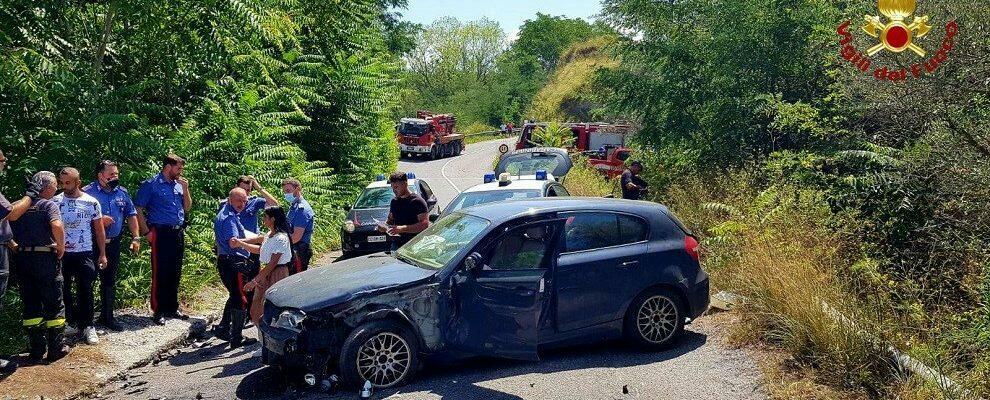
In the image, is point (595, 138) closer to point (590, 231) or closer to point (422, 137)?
point (422, 137)

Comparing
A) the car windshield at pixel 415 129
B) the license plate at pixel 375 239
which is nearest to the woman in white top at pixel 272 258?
the license plate at pixel 375 239

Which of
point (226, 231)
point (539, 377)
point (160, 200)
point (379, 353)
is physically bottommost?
point (539, 377)

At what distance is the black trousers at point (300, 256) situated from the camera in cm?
915

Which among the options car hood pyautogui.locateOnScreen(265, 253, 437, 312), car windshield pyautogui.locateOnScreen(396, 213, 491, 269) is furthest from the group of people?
car windshield pyautogui.locateOnScreen(396, 213, 491, 269)

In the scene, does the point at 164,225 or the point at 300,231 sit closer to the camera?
the point at 300,231

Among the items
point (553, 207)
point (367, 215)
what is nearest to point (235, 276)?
point (553, 207)

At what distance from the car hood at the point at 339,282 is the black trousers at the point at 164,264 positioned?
2560mm

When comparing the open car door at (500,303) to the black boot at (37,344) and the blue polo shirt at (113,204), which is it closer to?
the black boot at (37,344)

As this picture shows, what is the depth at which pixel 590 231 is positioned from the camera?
7.92m

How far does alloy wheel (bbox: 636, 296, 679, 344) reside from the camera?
313 inches

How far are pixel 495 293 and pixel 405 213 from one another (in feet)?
10.0

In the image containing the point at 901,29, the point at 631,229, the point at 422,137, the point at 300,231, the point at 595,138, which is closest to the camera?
the point at 631,229

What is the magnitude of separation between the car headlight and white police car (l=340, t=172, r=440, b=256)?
6.76 meters

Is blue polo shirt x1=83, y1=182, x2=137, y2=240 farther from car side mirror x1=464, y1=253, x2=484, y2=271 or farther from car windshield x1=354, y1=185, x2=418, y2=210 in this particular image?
car windshield x1=354, y1=185, x2=418, y2=210
